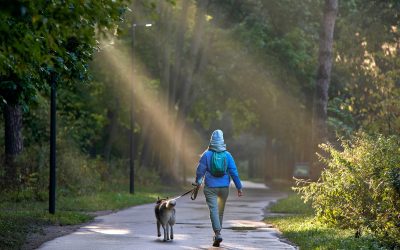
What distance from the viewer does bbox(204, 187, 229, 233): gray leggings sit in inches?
616

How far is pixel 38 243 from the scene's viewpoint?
1573 cm

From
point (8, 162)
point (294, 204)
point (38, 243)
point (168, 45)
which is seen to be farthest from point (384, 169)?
point (168, 45)

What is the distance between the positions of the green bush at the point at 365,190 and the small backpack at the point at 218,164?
102 inches

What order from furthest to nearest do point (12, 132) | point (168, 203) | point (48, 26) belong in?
point (12, 132) → point (168, 203) → point (48, 26)

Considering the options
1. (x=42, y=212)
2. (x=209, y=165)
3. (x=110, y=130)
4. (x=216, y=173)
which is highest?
(x=110, y=130)

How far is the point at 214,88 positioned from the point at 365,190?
44516 millimetres

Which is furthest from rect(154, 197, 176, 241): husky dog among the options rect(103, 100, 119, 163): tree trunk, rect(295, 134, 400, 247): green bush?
rect(103, 100, 119, 163): tree trunk

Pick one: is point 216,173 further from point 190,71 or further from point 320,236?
point 190,71

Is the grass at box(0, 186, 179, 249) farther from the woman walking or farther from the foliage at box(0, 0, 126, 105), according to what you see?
the foliage at box(0, 0, 126, 105)

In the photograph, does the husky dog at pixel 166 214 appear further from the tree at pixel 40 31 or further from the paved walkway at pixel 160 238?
the tree at pixel 40 31

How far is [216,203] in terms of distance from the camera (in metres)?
15.8

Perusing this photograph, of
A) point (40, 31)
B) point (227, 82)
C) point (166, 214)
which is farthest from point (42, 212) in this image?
point (227, 82)

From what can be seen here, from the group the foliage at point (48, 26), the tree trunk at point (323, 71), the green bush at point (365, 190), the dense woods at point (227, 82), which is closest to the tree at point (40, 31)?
the foliage at point (48, 26)

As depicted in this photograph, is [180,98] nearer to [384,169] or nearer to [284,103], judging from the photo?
[284,103]
